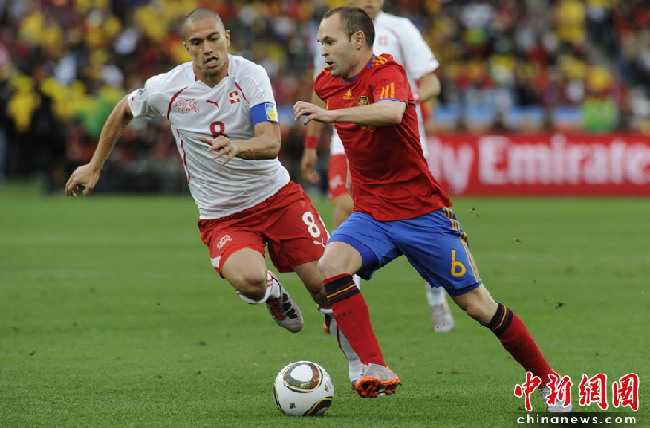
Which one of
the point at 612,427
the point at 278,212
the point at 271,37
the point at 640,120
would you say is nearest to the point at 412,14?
the point at 271,37

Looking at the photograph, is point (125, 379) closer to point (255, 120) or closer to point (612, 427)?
point (255, 120)

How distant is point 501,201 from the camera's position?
2125cm

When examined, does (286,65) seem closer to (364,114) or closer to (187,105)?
(187,105)

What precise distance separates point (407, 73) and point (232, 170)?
247 centimetres

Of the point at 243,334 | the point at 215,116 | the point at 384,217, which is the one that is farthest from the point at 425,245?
the point at 243,334

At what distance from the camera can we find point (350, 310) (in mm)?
5863

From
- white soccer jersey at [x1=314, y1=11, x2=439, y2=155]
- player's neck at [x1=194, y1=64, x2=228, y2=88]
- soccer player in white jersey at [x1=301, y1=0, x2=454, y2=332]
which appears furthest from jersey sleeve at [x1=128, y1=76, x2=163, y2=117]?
white soccer jersey at [x1=314, y1=11, x2=439, y2=155]

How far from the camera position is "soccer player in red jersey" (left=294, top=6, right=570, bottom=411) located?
5.83 meters

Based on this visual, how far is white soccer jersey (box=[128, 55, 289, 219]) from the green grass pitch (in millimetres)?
1149

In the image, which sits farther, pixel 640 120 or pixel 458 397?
pixel 640 120

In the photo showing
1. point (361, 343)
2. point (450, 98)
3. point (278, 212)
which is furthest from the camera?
point (450, 98)

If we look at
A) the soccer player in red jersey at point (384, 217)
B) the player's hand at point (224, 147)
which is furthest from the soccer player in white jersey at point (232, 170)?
the soccer player in red jersey at point (384, 217)

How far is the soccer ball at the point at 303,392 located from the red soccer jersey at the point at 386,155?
95 centimetres

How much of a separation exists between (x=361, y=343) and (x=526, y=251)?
8.75m
